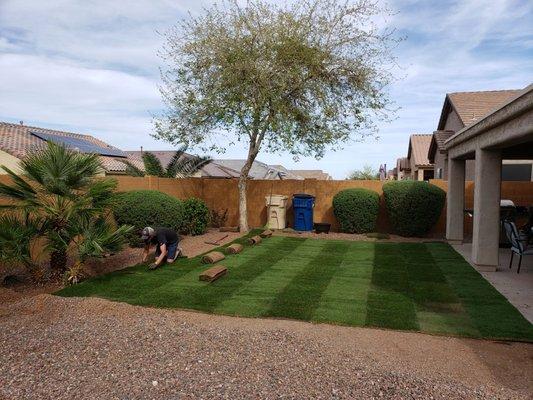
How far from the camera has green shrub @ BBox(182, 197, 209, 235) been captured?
563 inches

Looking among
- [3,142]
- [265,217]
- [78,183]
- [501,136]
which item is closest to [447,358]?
[501,136]

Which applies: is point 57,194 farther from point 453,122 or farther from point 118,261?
point 453,122

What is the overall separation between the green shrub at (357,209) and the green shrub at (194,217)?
15.1 feet

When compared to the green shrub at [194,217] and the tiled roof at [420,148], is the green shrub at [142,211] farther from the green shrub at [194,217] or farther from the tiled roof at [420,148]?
the tiled roof at [420,148]

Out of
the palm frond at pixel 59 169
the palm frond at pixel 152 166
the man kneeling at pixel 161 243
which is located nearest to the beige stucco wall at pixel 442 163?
the palm frond at pixel 152 166

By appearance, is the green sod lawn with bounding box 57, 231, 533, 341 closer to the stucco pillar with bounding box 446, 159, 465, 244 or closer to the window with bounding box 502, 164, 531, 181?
the stucco pillar with bounding box 446, 159, 465, 244

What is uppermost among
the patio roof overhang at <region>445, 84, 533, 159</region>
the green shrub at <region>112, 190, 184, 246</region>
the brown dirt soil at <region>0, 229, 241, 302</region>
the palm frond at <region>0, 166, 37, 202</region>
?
the patio roof overhang at <region>445, 84, 533, 159</region>

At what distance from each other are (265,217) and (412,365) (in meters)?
12.6

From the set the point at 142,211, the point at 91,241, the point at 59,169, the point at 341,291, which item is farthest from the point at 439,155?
the point at 59,169

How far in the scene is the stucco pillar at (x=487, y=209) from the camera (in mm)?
9203

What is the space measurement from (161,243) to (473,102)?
60.5 ft

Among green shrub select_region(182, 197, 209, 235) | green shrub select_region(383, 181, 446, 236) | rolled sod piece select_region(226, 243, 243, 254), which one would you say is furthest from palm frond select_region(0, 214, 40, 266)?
green shrub select_region(383, 181, 446, 236)

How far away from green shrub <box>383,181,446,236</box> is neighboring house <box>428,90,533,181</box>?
13.4ft

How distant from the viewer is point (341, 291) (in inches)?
315
